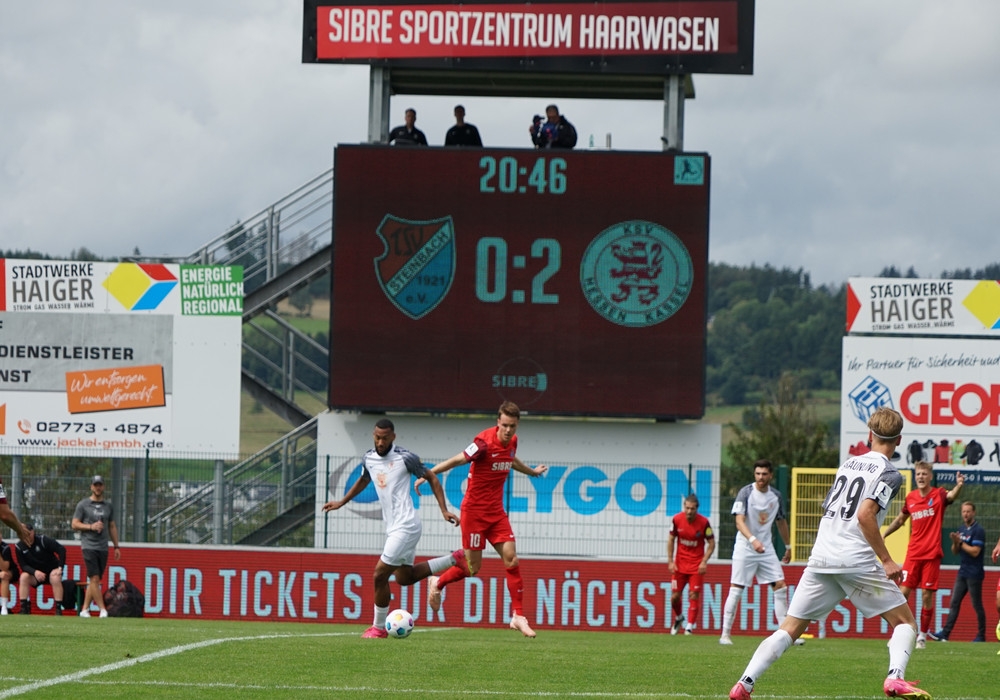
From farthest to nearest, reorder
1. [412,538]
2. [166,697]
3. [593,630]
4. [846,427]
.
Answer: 1. [846,427]
2. [593,630]
3. [412,538]
4. [166,697]

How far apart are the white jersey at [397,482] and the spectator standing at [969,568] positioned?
28.6ft

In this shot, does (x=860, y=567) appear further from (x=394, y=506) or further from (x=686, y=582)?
(x=686, y=582)

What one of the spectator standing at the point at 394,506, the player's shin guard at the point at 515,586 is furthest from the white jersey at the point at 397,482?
the player's shin guard at the point at 515,586

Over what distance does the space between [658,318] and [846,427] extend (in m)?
3.78

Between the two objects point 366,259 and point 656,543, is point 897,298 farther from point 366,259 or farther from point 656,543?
point 366,259

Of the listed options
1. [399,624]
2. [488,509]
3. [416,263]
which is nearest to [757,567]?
[488,509]

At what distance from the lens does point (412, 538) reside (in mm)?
12648

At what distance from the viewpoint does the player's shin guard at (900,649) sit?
26.4 feet

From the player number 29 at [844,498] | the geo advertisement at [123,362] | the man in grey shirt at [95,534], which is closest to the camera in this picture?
the player number 29 at [844,498]

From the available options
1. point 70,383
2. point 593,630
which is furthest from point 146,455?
point 593,630

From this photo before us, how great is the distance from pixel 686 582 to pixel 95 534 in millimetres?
7889

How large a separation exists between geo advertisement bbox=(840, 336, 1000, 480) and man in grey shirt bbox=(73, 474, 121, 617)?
1100 centimetres

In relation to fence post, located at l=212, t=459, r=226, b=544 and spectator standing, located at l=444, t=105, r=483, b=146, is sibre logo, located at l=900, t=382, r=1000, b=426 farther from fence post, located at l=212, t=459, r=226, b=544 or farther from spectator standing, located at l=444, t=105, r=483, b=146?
fence post, located at l=212, t=459, r=226, b=544

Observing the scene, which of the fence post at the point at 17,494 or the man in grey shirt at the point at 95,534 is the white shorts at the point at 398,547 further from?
the fence post at the point at 17,494
